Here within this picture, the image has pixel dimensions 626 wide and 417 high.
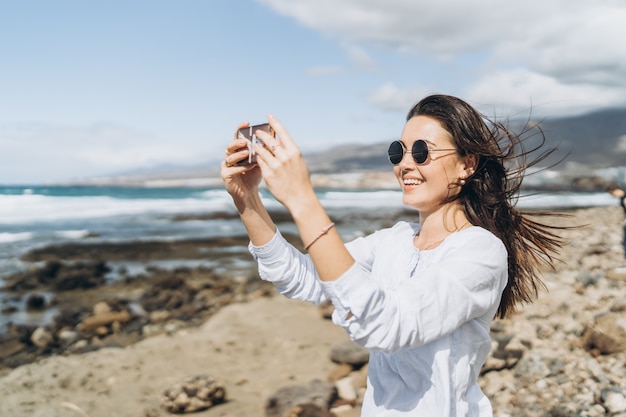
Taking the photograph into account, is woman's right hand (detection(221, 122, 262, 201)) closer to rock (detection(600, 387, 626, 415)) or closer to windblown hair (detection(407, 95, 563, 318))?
windblown hair (detection(407, 95, 563, 318))

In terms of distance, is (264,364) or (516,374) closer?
(516,374)

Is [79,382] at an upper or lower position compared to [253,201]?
lower

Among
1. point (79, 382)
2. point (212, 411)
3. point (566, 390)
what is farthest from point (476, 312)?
point (79, 382)

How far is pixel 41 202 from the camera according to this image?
34812mm

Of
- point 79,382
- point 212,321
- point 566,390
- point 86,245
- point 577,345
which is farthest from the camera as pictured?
point 86,245

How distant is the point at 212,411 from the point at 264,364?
1.28 m

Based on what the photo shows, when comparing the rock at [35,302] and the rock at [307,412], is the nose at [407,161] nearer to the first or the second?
the rock at [307,412]

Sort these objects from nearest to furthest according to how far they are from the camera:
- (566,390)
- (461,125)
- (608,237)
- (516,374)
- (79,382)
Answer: (461,125) < (566,390) < (516,374) < (79,382) < (608,237)

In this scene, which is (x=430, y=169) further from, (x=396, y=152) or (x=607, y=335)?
(x=607, y=335)

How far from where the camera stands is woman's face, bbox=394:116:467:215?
2141mm

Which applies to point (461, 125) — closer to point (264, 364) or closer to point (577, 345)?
point (577, 345)

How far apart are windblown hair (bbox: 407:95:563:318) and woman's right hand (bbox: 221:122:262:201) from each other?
691 millimetres

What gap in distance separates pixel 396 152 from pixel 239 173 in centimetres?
62

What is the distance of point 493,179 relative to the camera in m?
2.31
